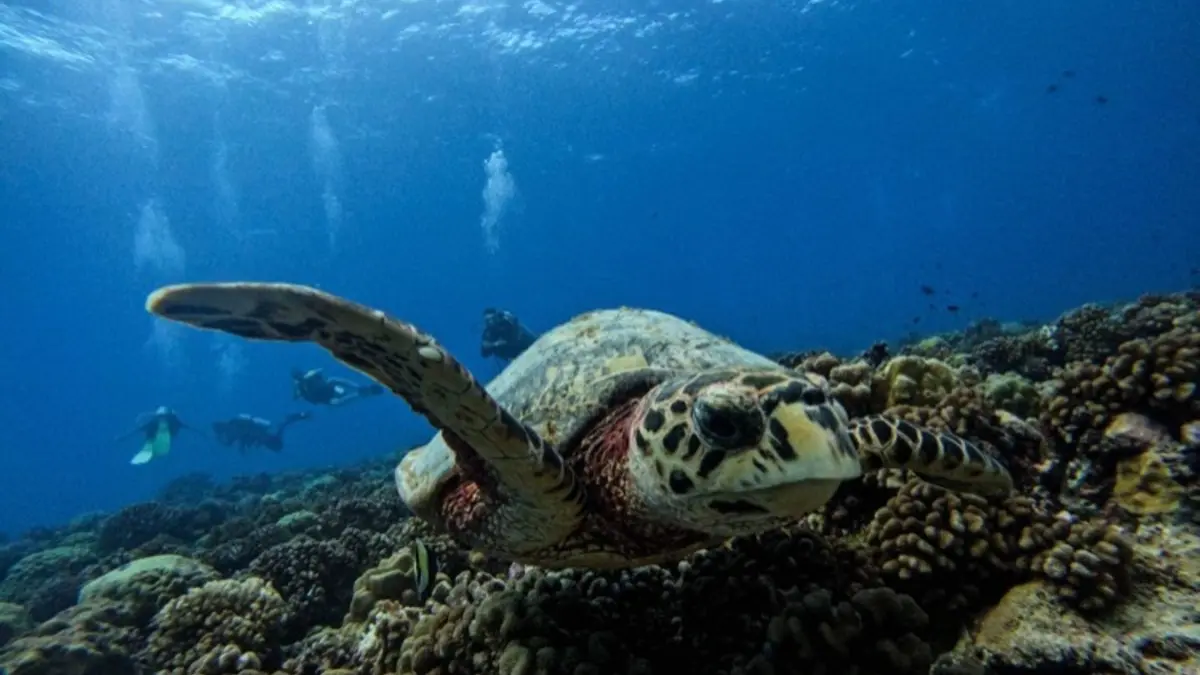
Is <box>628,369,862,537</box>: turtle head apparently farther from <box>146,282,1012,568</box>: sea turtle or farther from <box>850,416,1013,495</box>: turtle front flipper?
<box>850,416,1013,495</box>: turtle front flipper

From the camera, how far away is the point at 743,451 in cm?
200

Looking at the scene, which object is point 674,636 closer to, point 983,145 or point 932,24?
point 932,24

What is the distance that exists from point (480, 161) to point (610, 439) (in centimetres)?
5943

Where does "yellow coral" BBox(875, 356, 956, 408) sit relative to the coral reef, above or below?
above

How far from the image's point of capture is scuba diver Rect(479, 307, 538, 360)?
1419cm

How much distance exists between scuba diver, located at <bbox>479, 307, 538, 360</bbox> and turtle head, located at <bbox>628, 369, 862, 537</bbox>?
12.0m


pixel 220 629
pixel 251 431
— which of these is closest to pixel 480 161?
pixel 251 431

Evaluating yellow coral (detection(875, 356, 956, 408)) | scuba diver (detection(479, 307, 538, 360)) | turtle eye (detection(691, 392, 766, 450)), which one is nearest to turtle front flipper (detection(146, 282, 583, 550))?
turtle eye (detection(691, 392, 766, 450))

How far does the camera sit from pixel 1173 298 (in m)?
6.38

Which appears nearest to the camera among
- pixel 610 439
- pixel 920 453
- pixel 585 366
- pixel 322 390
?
pixel 920 453

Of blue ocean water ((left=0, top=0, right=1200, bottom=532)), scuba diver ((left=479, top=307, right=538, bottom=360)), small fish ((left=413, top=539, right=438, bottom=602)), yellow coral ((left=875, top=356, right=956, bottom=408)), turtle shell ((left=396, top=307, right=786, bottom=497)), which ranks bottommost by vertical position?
small fish ((left=413, top=539, right=438, bottom=602))

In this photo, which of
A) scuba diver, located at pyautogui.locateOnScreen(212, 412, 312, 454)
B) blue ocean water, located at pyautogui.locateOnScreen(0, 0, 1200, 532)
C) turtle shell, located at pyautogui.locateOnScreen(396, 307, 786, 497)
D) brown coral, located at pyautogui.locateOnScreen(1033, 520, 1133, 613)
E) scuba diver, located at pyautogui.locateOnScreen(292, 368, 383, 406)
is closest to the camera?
brown coral, located at pyautogui.locateOnScreen(1033, 520, 1133, 613)

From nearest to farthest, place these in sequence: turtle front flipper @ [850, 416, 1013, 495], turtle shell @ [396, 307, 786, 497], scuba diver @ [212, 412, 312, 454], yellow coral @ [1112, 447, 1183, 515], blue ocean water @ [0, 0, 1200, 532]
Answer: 1. turtle front flipper @ [850, 416, 1013, 495]
2. turtle shell @ [396, 307, 786, 497]
3. yellow coral @ [1112, 447, 1183, 515]
4. scuba diver @ [212, 412, 312, 454]
5. blue ocean water @ [0, 0, 1200, 532]

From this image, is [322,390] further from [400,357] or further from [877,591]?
[877,591]
